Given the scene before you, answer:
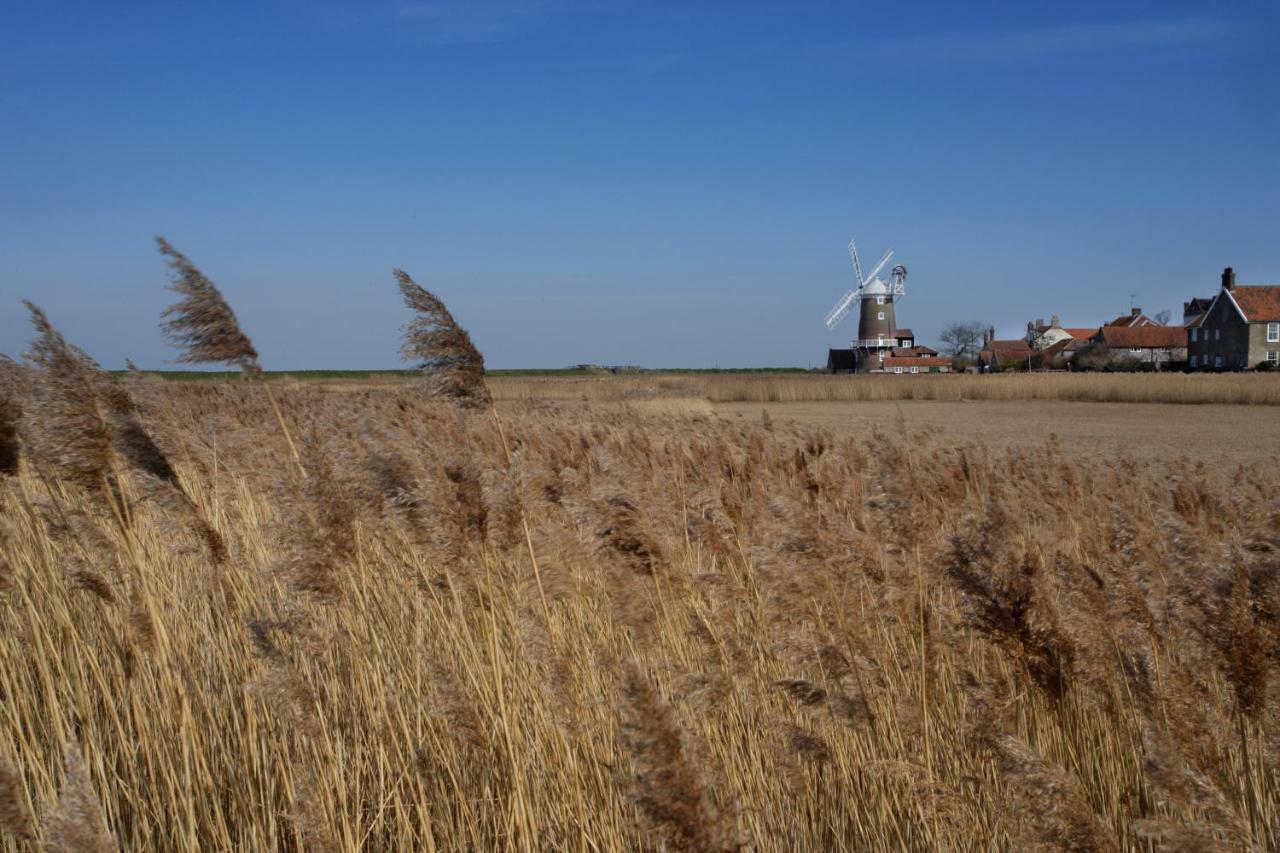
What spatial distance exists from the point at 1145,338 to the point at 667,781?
9854 centimetres

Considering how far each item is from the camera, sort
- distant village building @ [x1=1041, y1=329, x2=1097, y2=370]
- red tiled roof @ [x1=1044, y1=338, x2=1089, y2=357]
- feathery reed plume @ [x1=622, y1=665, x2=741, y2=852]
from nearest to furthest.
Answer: feathery reed plume @ [x1=622, y1=665, x2=741, y2=852]
distant village building @ [x1=1041, y1=329, x2=1097, y2=370]
red tiled roof @ [x1=1044, y1=338, x2=1089, y2=357]

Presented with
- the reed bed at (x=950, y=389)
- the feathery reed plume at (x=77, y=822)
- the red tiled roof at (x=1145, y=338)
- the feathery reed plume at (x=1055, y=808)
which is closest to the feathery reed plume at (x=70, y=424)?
the feathery reed plume at (x=77, y=822)

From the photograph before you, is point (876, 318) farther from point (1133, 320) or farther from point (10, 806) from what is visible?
point (10, 806)

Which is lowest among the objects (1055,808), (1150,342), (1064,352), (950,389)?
(1055,808)

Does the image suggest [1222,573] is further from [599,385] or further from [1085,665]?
[599,385]

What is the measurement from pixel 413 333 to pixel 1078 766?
2481 millimetres

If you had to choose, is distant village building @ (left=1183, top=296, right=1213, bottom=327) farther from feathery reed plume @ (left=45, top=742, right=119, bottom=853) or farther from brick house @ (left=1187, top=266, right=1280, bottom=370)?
feathery reed plume @ (left=45, top=742, right=119, bottom=853)

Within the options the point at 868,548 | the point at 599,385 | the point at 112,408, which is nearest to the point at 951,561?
the point at 868,548

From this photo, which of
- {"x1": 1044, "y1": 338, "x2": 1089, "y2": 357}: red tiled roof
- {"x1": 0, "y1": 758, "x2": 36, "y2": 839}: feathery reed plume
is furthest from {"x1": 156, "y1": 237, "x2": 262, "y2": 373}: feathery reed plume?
{"x1": 1044, "y1": 338, "x2": 1089, "y2": 357}: red tiled roof

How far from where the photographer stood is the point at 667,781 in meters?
1.08

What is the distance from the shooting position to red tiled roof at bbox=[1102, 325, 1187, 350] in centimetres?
8506

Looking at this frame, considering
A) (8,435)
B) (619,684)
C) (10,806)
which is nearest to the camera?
(10,806)

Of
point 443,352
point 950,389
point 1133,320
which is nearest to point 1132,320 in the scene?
point 1133,320

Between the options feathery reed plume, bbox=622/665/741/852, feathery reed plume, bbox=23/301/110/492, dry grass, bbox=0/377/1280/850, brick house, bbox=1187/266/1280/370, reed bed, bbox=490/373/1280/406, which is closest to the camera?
feathery reed plume, bbox=622/665/741/852
